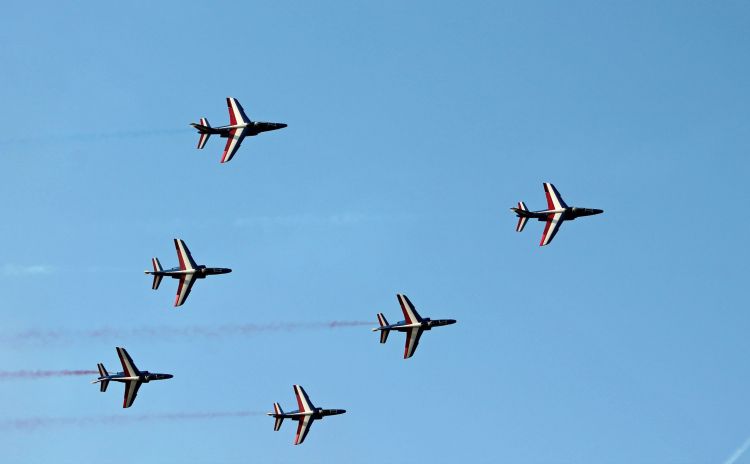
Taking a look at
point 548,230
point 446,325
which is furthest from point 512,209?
point 446,325

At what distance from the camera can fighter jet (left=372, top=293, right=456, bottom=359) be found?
4801 inches

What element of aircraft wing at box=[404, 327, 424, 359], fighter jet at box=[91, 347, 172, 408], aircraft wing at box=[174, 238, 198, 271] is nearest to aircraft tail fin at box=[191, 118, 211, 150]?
aircraft wing at box=[174, 238, 198, 271]

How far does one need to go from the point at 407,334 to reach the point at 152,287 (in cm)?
3095

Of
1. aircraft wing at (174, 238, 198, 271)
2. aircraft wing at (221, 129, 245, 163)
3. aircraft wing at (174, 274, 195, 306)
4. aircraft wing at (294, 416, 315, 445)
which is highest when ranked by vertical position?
aircraft wing at (221, 129, 245, 163)

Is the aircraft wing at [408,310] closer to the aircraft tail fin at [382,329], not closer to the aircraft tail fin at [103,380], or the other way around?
the aircraft tail fin at [382,329]

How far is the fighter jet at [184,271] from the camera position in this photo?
12225cm

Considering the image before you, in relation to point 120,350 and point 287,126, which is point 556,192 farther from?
point 120,350

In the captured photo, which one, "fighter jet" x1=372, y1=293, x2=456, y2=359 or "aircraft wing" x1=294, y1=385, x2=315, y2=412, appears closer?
"fighter jet" x1=372, y1=293, x2=456, y2=359

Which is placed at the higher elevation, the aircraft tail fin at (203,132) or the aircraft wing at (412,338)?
the aircraft tail fin at (203,132)

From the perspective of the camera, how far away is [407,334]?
124625 millimetres

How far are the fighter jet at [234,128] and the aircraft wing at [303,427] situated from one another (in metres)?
33.6

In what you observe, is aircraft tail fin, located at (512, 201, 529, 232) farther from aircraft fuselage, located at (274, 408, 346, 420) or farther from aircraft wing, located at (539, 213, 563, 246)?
aircraft fuselage, located at (274, 408, 346, 420)

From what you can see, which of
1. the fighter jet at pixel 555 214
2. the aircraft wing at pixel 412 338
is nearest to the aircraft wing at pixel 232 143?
the aircraft wing at pixel 412 338

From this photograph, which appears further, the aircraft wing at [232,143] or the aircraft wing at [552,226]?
the aircraft wing at [552,226]
